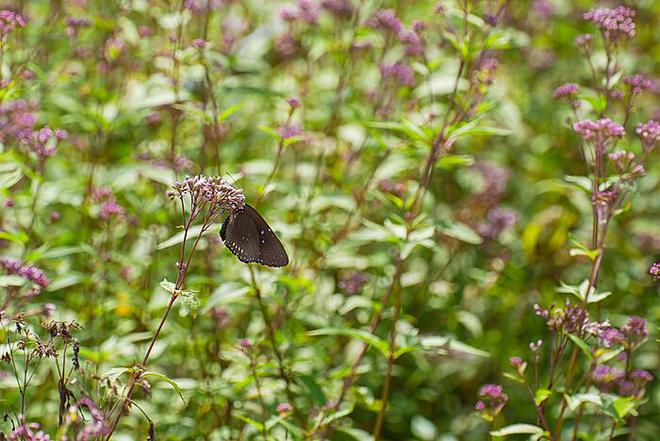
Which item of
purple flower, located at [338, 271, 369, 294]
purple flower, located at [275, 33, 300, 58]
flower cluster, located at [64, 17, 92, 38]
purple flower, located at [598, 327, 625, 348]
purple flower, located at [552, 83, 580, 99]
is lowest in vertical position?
purple flower, located at [338, 271, 369, 294]

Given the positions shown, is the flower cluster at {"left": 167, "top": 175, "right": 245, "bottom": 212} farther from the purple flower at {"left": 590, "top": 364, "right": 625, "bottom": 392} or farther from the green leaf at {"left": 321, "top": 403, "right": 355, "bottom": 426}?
the purple flower at {"left": 590, "top": 364, "right": 625, "bottom": 392}

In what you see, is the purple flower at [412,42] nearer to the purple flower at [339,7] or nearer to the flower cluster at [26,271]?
the purple flower at [339,7]

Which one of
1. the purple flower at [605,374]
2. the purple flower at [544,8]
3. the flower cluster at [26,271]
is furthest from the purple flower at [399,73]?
the flower cluster at [26,271]

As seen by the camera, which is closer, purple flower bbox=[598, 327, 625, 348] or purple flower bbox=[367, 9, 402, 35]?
purple flower bbox=[598, 327, 625, 348]

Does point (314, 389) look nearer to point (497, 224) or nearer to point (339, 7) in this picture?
point (497, 224)

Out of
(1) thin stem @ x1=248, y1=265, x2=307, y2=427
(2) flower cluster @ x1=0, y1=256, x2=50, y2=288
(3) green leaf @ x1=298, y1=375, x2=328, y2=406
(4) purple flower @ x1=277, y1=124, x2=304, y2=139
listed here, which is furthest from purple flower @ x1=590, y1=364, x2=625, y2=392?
(2) flower cluster @ x1=0, y1=256, x2=50, y2=288

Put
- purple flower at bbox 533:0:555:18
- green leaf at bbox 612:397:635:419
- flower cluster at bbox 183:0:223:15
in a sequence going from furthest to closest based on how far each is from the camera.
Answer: purple flower at bbox 533:0:555:18 → flower cluster at bbox 183:0:223:15 → green leaf at bbox 612:397:635:419

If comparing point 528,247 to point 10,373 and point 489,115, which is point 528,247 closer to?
point 489,115
